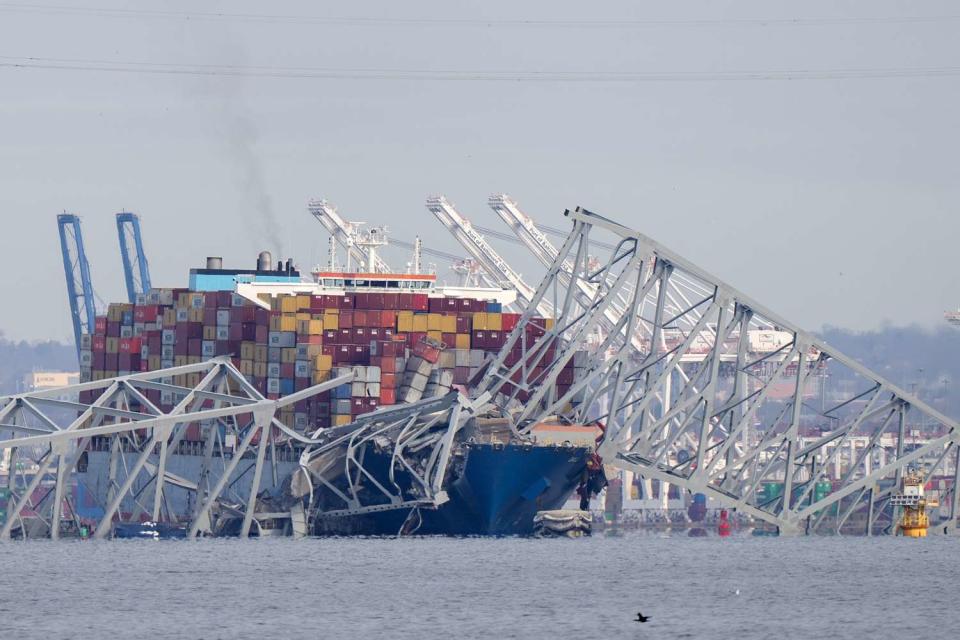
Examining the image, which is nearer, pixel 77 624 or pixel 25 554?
pixel 77 624

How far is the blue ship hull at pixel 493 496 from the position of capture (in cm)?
10194

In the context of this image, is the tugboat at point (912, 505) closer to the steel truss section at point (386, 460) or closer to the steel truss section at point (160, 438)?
the steel truss section at point (386, 460)

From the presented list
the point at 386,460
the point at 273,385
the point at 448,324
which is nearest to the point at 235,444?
the point at 386,460

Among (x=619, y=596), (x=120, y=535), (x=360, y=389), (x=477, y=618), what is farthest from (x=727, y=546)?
(x=477, y=618)

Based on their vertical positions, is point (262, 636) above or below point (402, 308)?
below

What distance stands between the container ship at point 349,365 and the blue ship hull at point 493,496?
0.25 ft

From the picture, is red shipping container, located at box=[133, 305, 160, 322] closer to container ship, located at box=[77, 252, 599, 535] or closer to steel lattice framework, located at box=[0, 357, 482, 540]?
container ship, located at box=[77, 252, 599, 535]

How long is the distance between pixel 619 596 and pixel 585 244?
99.4 feet

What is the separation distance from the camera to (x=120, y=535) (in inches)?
4296

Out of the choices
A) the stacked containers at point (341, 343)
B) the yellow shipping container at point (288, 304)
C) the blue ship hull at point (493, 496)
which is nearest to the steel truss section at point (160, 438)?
the stacked containers at point (341, 343)

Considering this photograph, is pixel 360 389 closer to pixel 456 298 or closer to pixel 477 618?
pixel 456 298

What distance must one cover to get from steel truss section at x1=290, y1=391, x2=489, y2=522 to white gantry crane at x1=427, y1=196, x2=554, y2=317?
71740 millimetres

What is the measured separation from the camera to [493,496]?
102 metres

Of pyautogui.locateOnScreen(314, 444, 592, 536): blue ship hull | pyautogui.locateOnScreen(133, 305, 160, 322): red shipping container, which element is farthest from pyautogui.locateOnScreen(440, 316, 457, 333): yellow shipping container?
pyautogui.locateOnScreen(133, 305, 160, 322): red shipping container
